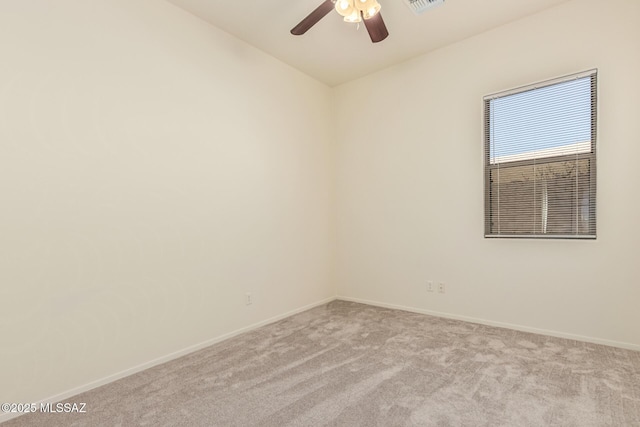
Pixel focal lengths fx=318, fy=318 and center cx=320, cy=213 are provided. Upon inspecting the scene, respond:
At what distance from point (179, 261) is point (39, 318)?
93cm

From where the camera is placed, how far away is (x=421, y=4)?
251 cm

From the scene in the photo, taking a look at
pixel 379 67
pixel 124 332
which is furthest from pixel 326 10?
pixel 124 332

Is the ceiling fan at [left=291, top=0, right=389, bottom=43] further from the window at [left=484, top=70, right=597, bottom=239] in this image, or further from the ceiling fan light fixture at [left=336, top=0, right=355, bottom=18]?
the window at [left=484, top=70, right=597, bottom=239]

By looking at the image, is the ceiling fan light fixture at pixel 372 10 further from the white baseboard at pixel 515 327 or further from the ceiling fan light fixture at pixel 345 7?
the white baseboard at pixel 515 327

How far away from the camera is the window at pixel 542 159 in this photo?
271 centimetres

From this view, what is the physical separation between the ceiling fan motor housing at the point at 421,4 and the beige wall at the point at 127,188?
1.64m

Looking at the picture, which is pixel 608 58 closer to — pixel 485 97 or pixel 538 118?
pixel 538 118

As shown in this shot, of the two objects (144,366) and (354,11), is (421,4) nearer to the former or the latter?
(354,11)

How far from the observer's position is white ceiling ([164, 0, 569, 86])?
2734 millimetres

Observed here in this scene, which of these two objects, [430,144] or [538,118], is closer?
[538,118]

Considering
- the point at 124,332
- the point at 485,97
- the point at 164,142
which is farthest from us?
the point at 485,97

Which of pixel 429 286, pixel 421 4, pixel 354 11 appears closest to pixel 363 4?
pixel 354 11

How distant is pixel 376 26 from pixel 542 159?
1940 mm

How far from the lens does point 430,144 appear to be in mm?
3551
